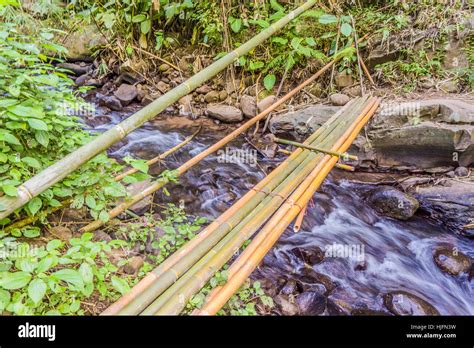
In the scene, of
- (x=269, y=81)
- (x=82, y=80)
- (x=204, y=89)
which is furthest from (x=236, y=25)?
(x=82, y=80)

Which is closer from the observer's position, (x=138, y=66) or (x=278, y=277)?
(x=278, y=277)

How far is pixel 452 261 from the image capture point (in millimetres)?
2793

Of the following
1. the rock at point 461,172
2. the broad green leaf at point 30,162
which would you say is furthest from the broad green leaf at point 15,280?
the rock at point 461,172

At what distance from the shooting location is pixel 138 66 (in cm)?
602

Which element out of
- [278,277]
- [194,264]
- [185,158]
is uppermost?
[185,158]

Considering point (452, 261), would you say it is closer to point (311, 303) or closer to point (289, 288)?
point (311, 303)

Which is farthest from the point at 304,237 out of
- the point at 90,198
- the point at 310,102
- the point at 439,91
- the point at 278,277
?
the point at 439,91

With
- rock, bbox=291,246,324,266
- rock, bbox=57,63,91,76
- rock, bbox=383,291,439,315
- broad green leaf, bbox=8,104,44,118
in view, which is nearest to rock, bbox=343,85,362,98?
rock, bbox=291,246,324,266

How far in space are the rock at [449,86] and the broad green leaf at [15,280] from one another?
546 cm

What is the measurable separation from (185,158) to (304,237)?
223 cm

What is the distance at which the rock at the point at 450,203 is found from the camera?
3.21 meters

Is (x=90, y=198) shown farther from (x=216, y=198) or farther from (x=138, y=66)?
(x=138, y=66)

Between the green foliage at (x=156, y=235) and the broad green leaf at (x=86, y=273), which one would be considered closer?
the broad green leaf at (x=86, y=273)

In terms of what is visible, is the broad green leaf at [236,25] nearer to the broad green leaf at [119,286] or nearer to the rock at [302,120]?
the rock at [302,120]
